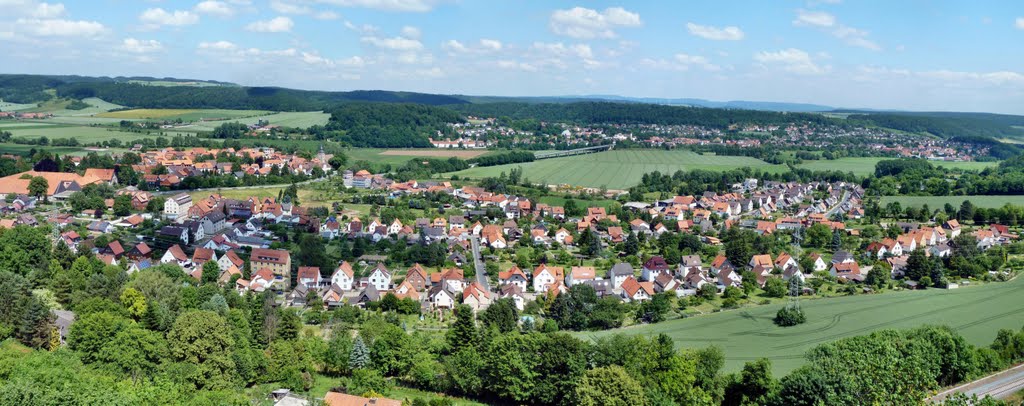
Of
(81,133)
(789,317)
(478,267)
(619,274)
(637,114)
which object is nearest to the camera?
(789,317)

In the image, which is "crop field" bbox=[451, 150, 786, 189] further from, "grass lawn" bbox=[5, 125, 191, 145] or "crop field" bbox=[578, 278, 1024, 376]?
"grass lawn" bbox=[5, 125, 191, 145]

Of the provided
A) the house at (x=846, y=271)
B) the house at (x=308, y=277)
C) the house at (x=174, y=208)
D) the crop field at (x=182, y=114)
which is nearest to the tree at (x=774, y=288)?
the house at (x=846, y=271)

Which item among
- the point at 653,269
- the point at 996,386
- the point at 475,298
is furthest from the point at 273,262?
the point at 996,386

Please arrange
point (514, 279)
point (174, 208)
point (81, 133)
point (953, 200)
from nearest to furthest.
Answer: point (514, 279), point (174, 208), point (953, 200), point (81, 133)

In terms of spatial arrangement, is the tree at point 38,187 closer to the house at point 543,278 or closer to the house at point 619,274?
the house at point 543,278

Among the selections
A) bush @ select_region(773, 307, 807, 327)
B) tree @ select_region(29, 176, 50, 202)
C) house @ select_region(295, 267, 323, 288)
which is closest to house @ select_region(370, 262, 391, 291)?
house @ select_region(295, 267, 323, 288)

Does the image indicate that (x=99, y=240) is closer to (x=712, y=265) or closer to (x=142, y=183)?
(x=142, y=183)

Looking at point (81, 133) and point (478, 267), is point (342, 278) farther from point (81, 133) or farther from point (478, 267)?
point (81, 133)
